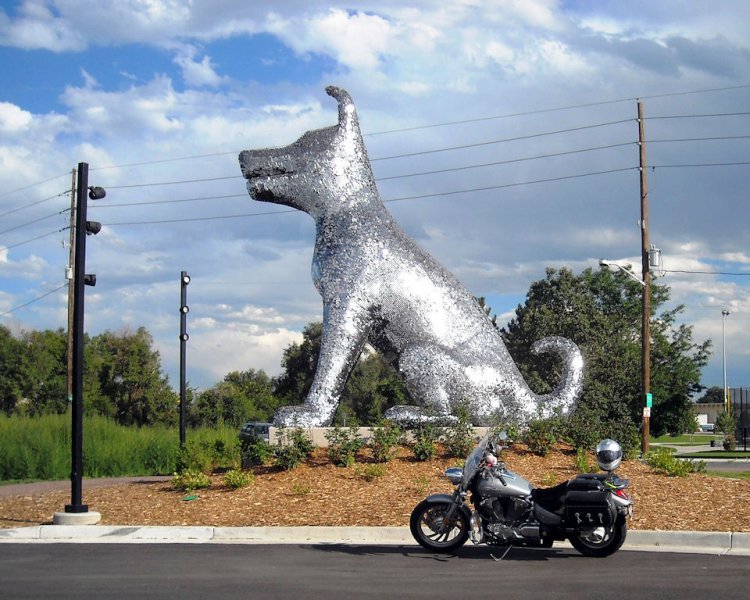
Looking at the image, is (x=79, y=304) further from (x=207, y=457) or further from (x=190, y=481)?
(x=207, y=457)

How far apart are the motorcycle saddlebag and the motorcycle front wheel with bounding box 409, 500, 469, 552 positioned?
0.96m

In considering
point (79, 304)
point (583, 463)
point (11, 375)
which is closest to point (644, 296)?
point (583, 463)

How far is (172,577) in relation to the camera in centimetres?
784

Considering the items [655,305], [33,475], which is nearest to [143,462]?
[33,475]

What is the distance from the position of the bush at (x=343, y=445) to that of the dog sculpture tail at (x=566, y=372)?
2.83 meters

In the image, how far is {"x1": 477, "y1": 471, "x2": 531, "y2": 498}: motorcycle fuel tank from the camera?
29.7 ft

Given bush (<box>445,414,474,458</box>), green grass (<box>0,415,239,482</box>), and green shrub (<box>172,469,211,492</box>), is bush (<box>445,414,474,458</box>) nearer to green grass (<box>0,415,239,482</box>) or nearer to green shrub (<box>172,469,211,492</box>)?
green shrub (<box>172,469,211,492</box>)

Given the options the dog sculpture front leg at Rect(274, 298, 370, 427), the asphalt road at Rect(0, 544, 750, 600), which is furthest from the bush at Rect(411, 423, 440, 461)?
the asphalt road at Rect(0, 544, 750, 600)

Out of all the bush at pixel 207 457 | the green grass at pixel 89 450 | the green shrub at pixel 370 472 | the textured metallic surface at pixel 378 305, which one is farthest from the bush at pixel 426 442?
the green grass at pixel 89 450

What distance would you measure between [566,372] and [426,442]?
2.64 meters

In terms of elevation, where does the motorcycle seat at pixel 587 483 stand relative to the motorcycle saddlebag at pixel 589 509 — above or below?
above

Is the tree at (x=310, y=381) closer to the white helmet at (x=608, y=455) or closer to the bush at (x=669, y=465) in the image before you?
the bush at (x=669, y=465)

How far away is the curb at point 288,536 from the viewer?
30.9ft

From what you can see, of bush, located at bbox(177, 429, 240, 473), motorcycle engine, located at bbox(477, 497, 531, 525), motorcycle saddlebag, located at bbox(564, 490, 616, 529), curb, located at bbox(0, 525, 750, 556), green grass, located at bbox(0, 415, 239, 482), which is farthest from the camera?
green grass, located at bbox(0, 415, 239, 482)
